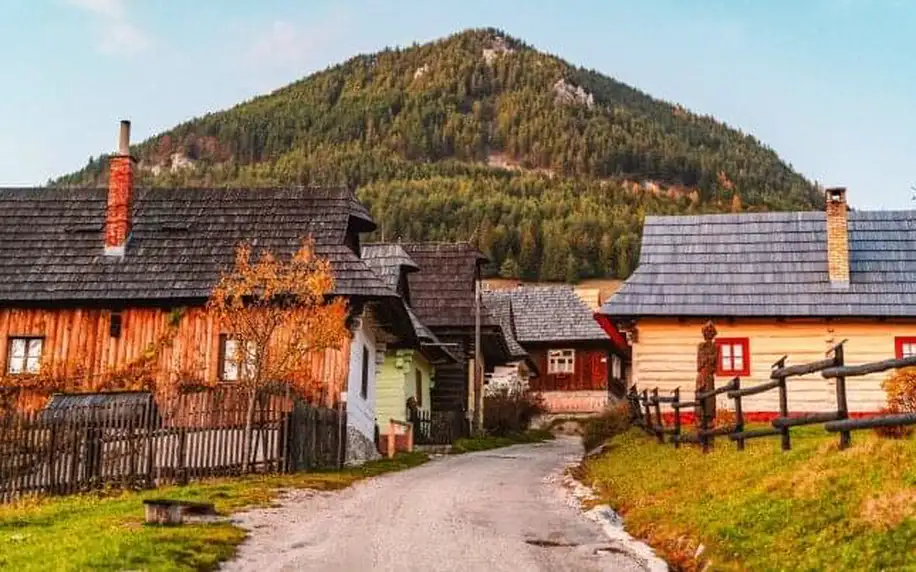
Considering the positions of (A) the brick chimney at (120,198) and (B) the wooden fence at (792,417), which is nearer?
(B) the wooden fence at (792,417)

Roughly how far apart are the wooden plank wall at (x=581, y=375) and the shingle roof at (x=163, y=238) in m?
30.3

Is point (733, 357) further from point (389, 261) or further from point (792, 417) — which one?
point (792, 417)

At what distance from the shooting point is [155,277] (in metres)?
26.5

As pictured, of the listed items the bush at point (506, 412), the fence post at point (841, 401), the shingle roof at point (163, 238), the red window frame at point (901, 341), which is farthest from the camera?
the bush at point (506, 412)

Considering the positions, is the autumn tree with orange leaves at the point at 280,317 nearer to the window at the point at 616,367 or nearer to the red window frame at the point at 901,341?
the red window frame at the point at 901,341

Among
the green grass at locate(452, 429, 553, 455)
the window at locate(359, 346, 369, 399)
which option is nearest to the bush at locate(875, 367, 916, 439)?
the window at locate(359, 346, 369, 399)

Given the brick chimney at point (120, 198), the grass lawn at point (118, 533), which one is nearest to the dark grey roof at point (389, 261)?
the brick chimney at point (120, 198)

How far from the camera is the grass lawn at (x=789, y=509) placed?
9.25 meters

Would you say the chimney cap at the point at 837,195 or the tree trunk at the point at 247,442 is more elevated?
the chimney cap at the point at 837,195

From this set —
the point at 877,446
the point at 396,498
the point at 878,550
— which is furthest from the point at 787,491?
the point at 396,498

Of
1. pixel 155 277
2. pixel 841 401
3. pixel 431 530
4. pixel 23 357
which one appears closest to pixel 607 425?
pixel 155 277

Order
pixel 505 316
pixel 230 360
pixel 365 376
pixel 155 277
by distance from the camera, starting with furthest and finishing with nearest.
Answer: pixel 505 316, pixel 365 376, pixel 155 277, pixel 230 360

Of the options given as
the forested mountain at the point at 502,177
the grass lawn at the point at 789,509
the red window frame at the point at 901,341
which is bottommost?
the grass lawn at the point at 789,509

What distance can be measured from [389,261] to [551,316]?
25251 mm
